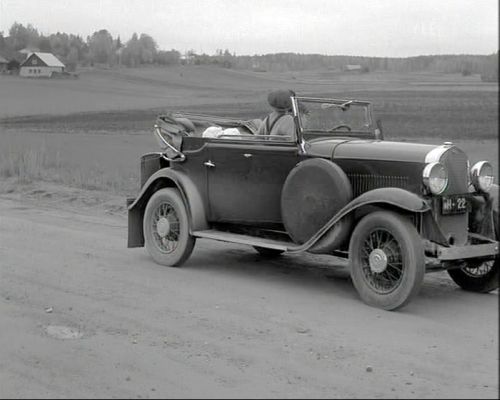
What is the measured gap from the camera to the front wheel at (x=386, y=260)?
6320 mm

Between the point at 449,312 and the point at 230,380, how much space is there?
2491 mm

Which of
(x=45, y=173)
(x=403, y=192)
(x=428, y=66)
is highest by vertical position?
(x=428, y=66)

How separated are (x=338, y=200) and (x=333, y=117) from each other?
1477mm

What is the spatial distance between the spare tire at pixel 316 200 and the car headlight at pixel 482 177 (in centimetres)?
115

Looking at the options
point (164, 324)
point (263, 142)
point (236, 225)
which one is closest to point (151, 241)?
point (236, 225)

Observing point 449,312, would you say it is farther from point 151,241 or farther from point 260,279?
point 151,241

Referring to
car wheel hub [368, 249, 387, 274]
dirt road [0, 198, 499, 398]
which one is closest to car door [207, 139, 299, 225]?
dirt road [0, 198, 499, 398]

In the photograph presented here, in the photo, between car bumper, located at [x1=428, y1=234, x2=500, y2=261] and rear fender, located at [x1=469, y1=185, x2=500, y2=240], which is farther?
rear fender, located at [x1=469, y1=185, x2=500, y2=240]

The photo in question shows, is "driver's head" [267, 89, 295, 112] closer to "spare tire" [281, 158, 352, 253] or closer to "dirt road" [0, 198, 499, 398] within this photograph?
"spare tire" [281, 158, 352, 253]

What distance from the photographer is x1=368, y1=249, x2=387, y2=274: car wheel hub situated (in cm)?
656

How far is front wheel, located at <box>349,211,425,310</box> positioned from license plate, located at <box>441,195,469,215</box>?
39 cm

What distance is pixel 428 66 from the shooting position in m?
5.05

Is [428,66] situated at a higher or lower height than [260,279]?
higher

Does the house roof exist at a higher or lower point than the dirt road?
higher
